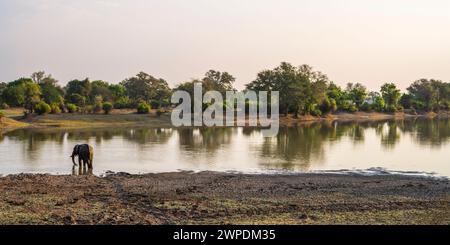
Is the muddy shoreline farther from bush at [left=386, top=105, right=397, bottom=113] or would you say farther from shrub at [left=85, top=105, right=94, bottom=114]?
bush at [left=386, top=105, right=397, bottom=113]

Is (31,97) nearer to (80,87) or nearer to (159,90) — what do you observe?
(80,87)

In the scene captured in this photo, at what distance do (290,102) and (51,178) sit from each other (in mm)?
61712

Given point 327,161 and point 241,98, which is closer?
point 327,161

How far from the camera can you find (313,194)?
47.5 ft

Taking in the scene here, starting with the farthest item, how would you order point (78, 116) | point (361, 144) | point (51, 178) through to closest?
point (78, 116), point (361, 144), point (51, 178)

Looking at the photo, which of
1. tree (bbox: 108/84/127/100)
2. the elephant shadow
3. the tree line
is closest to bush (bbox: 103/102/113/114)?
the tree line

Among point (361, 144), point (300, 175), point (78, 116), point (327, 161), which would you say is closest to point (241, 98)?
point (78, 116)

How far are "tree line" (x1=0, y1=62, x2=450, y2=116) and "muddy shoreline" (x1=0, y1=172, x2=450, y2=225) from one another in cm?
4456

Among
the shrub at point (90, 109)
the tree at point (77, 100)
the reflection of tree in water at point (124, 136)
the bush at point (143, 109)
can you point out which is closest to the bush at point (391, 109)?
the bush at point (143, 109)

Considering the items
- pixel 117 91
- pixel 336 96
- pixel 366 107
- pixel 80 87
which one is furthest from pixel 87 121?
pixel 366 107

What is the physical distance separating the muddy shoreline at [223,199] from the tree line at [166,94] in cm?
4456

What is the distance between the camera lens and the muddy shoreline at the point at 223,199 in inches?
443

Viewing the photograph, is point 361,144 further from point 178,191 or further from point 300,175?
point 178,191
